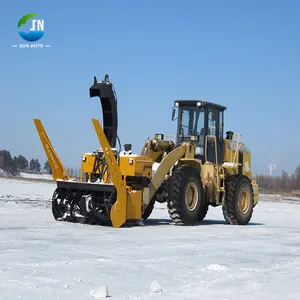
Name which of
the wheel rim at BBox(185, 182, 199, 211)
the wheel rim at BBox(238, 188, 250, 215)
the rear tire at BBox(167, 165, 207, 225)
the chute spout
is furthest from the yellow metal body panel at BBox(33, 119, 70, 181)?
the wheel rim at BBox(238, 188, 250, 215)

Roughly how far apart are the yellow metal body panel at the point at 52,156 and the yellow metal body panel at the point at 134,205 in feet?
7.26

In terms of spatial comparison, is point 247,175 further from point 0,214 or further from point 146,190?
point 0,214

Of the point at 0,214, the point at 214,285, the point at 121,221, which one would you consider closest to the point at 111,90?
the point at 121,221

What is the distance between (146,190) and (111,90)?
2.55 m

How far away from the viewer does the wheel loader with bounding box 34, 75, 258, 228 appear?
13.2 m

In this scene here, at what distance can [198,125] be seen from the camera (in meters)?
15.6

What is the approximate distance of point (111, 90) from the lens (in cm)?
1431

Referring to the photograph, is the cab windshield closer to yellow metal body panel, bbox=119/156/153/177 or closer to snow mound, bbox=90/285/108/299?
yellow metal body panel, bbox=119/156/153/177

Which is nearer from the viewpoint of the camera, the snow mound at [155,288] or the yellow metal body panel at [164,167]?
the snow mound at [155,288]

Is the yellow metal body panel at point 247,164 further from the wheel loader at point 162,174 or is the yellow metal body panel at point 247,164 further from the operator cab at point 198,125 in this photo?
the operator cab at point 198,125

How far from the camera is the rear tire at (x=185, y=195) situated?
13.9 m

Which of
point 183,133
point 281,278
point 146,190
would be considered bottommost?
point 281,278

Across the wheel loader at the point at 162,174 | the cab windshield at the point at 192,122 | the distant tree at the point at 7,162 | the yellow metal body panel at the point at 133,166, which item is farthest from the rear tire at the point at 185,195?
the distant tree at the point at 7,162

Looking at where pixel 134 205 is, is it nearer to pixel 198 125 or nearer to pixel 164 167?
pixel 164 167
